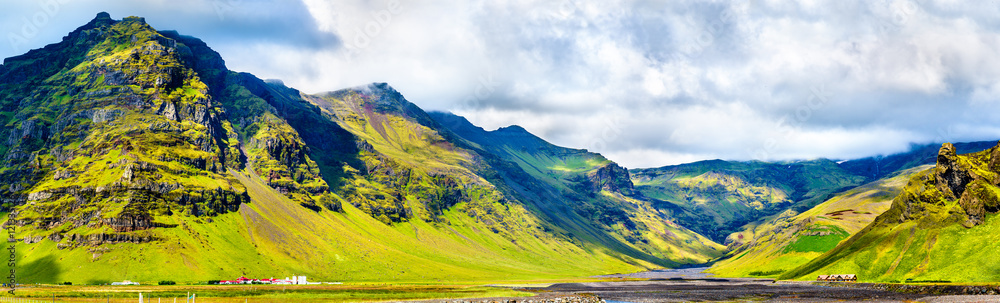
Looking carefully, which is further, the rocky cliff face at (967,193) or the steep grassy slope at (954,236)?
the rocky cliff face at (967,193)

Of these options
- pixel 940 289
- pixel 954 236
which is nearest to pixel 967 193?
pixel 954 236

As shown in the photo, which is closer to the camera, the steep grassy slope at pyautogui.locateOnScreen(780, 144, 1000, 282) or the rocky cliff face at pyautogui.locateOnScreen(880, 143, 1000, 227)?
the steep grassy slope at pyautogui.locateOnScreen(780, 144, 1000, 282)

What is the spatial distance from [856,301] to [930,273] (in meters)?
62.4

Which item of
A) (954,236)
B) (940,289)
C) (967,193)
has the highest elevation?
(967,193)

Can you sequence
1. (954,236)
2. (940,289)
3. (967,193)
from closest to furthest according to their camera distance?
(940,289)
(954,236)
(967,193)

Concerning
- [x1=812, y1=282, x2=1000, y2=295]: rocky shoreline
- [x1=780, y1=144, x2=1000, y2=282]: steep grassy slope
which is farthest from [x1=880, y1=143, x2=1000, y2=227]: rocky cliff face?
[x1=812, y1=282, x2=1000, y2=295]: rocky shoreline

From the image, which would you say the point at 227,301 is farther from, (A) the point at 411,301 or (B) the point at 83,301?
(A) the point at 411,301

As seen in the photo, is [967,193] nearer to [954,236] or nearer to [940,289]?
[954,236]

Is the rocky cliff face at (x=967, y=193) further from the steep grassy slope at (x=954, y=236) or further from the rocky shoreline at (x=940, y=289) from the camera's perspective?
the rocky shoreline at (x=940, y=289)

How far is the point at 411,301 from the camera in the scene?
487 feet

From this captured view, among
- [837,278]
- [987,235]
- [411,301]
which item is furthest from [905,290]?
[411,301]

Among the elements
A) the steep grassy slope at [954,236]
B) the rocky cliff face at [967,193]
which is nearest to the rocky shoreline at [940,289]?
the steep grassy slope at [954,236]

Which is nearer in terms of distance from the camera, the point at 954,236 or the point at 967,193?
the point at 954,236

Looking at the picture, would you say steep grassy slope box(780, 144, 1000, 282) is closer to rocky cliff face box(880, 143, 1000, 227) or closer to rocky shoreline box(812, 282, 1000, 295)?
rocky cliff face box(880, 143, 1000, 227)
